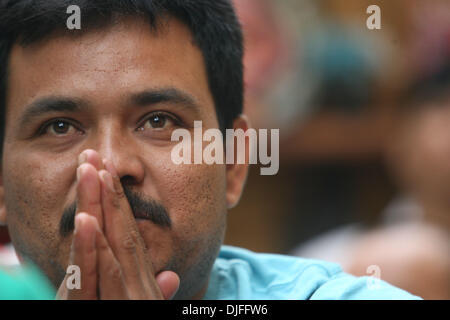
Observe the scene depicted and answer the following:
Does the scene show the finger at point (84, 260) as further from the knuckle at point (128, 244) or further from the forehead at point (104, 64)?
the forehead at point (104, 64)

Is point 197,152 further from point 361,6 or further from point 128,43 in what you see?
point 361,6

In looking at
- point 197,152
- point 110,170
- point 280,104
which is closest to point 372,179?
point 280,104

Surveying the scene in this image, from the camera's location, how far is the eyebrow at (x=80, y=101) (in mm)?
1996

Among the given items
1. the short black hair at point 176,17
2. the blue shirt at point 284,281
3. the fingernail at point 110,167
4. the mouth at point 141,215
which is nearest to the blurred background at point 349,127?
the blue shirt at point 284,281

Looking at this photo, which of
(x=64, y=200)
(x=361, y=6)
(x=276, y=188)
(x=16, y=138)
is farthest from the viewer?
(x=276, y=188)

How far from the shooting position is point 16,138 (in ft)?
6.91

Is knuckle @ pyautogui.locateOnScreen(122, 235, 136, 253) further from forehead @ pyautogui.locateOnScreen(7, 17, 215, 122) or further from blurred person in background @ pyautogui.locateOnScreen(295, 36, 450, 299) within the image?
blurred person in background @ pyautogui.locateOnScreen(295, 36, 450, 299)

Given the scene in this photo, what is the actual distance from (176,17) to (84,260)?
0.85 metres

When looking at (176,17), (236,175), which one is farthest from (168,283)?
(176,17)

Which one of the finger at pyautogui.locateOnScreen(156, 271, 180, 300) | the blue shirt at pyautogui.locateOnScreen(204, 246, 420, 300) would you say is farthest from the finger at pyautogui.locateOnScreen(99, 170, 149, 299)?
the blue shirt at pyautogui.locateOnScreen(204, 246, 420, 300)

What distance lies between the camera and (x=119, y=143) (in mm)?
1949

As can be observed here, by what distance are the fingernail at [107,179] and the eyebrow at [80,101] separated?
264 millimetres

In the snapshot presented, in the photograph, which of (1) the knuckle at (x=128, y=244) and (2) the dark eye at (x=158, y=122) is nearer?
(1) the knuckle at (x=128, y=244)
